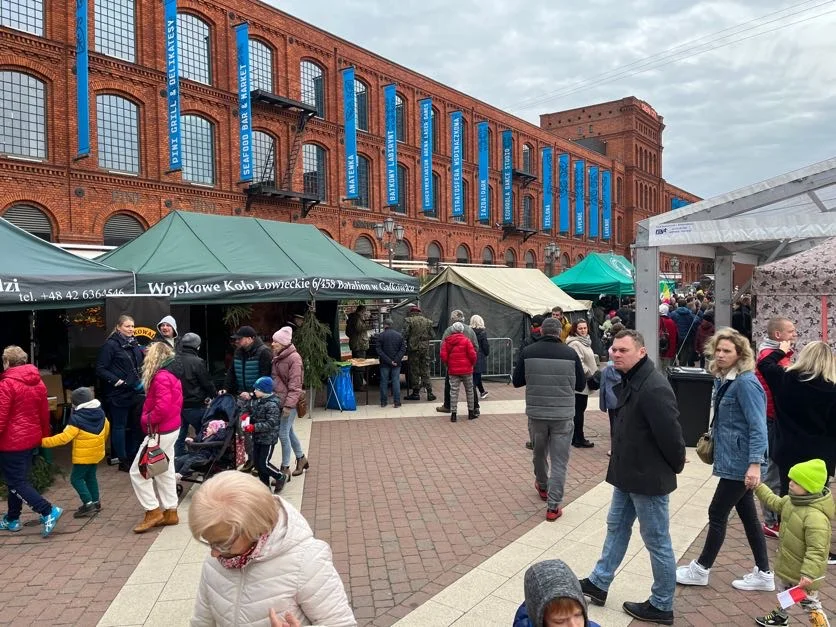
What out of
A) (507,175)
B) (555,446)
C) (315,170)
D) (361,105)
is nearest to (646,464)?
(555,446)

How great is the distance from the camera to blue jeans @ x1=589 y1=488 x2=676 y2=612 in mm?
3607

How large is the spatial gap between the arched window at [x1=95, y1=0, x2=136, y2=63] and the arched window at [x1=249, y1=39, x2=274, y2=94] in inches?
191

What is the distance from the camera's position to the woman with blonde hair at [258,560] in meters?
1.86

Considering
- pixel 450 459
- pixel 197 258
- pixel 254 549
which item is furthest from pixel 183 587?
pixel 197 258

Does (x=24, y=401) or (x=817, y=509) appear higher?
(x=24, y=401)

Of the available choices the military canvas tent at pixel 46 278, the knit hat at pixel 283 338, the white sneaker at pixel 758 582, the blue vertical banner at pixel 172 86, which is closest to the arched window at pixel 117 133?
the blue vertical banner at pixel 172 86

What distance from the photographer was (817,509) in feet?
11.2

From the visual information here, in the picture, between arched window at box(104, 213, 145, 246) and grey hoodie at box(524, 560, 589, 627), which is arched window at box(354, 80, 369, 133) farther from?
grey hoodie at box(524, 560, 589, 627)

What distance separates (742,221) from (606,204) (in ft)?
158

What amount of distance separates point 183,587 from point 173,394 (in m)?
1.84

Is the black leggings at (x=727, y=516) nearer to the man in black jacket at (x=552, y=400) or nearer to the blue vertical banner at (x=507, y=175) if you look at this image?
the man in black jacket at (x=552, y=400)

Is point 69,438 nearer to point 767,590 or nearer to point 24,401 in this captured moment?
point 24,401

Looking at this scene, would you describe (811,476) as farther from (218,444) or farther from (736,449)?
(218,444)

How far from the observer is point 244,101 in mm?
23078
